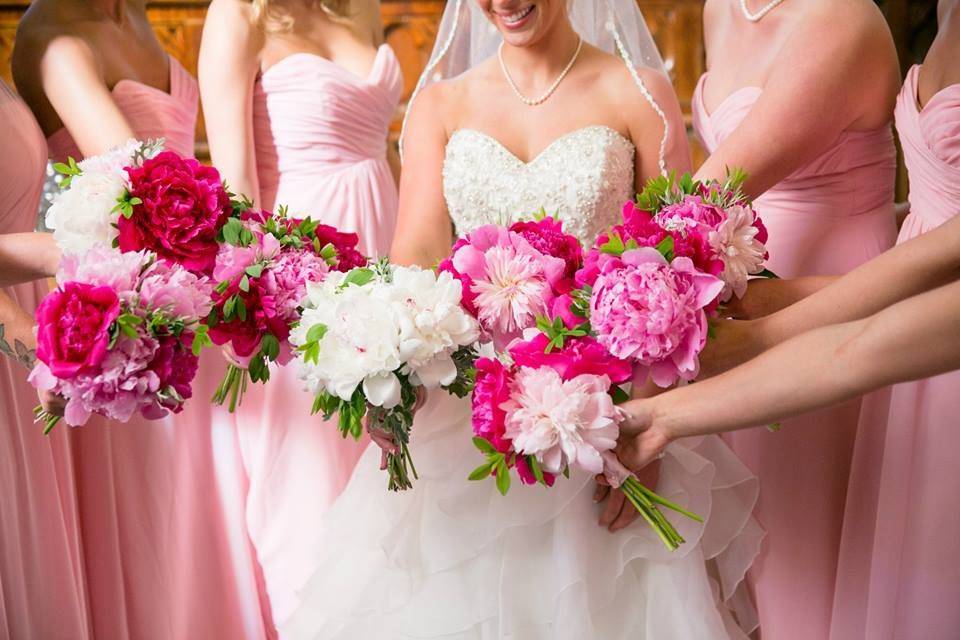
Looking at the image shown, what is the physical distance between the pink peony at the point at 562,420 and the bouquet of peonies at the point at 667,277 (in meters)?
0.09

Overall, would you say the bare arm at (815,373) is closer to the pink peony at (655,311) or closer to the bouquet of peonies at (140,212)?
the pink peony at (655,311)

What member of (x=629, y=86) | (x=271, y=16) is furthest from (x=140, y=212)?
(x=271, y=16)

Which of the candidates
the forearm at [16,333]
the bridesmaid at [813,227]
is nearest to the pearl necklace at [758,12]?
the bridesmaid at [813,227]

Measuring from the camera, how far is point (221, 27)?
318cm

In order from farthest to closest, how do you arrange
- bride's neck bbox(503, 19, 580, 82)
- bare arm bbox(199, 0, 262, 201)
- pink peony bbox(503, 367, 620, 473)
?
bare arm bbox(199, 0, 262, 201) → bride's neck bbox(503, 19, 580, 82) → pink peony bbox(503, 367, 620, 473)

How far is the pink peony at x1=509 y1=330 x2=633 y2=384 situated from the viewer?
5.48 ft

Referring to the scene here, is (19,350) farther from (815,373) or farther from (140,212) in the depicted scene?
(815,373)

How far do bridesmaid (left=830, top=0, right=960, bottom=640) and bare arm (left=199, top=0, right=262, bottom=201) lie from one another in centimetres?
188

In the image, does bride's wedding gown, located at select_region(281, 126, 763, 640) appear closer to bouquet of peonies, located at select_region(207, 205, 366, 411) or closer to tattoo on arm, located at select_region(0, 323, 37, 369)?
bouquet of peonies, located at select_region(207, 205, 366, 411)

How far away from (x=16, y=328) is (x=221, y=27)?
140 cm

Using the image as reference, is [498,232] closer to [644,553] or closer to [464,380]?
[464,380]

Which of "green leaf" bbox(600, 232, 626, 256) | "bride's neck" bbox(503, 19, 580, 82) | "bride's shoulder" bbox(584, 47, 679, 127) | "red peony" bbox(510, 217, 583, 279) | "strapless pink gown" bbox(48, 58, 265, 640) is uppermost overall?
"bride's neck" bbox(503, 19, 580, 82)

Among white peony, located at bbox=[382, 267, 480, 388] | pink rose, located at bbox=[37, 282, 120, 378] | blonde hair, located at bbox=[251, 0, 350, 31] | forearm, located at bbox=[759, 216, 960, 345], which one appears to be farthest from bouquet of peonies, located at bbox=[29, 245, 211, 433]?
blonde hair, located at bbox=[251, 0, 350, 31]

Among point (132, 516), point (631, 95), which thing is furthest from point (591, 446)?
point (132, 516)
